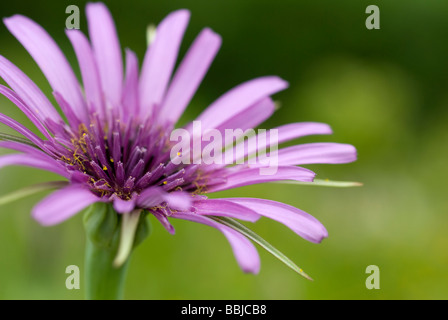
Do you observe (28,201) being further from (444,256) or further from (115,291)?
(444,256)

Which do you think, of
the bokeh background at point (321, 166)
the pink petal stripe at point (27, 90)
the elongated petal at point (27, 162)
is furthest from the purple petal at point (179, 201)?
→ the bokeh background at point (321, 166)

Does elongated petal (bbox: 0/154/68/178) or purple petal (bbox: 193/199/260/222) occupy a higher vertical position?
elongated petal (bbox: 0/154/68/178)

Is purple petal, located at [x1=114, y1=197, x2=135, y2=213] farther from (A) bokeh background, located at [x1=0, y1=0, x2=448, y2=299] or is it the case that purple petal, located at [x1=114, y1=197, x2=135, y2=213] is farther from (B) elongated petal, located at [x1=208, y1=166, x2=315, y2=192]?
(A) bokeh background, located at [x1=0, y1=0, x2=448, y2=299]

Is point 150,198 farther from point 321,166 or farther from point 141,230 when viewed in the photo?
point 321,166

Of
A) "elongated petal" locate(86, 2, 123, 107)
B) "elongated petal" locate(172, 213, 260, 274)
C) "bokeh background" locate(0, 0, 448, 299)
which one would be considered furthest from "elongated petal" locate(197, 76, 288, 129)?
"bokeh background" locate(0, 0, 448, 299)

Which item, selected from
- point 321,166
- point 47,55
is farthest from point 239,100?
point 321,166

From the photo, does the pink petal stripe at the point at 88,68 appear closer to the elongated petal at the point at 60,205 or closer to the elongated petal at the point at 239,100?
the elongated petal at the point at 239,100

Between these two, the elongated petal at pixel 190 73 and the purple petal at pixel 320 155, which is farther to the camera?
the elongated petal at pixel 190 73
